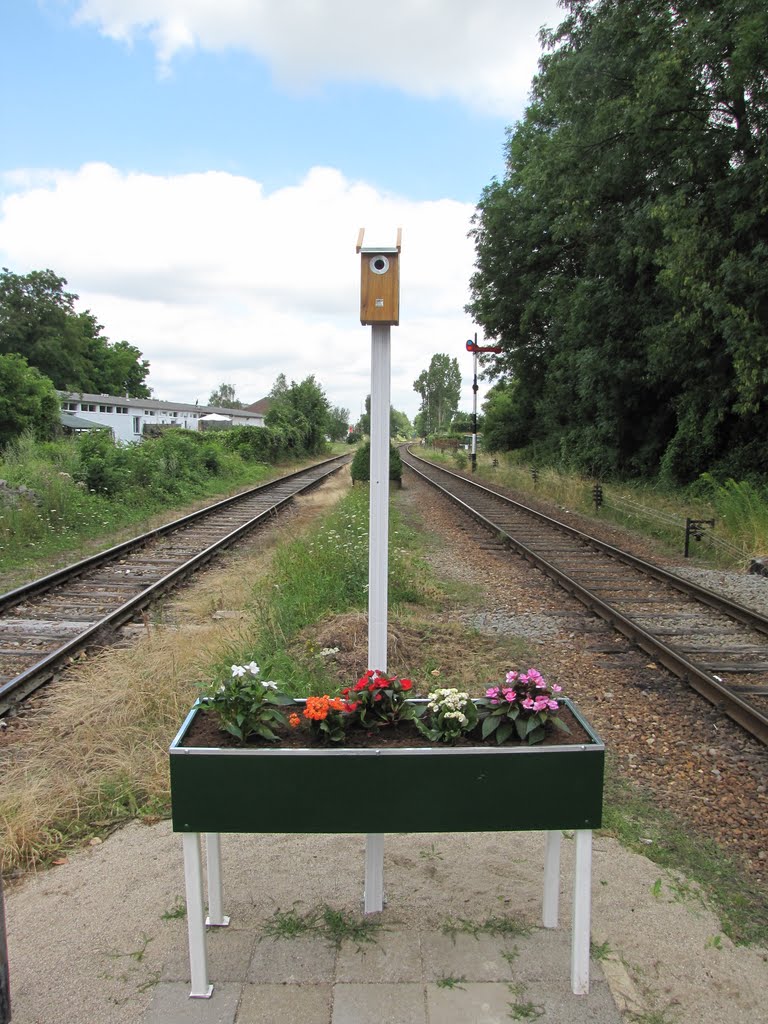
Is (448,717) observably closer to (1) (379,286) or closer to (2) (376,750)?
(2) (376,750)

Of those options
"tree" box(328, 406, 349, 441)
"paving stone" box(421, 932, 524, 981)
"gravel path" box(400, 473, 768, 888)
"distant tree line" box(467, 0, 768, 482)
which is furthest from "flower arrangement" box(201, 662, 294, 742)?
"tree" box(328, 406, 349, 441)

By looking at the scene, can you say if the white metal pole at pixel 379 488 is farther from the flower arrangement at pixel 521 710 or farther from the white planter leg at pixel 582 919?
the white planter leg at pixel 582 919

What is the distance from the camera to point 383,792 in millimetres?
2514

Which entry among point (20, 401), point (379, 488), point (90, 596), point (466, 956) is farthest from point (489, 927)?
point (20, 401)

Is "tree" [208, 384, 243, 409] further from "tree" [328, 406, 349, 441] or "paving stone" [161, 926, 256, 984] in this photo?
"paving stone" [161, 926, 256, 984]

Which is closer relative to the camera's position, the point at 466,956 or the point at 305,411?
the point at 466,956

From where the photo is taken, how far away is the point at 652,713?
523 cm

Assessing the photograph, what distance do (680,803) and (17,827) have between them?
3464 mm

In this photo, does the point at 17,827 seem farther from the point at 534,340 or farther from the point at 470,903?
the point at 534,340

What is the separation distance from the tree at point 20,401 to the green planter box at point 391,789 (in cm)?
3193

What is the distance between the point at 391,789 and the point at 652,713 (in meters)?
3.35

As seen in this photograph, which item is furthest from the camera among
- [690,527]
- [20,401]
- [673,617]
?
[20,401]

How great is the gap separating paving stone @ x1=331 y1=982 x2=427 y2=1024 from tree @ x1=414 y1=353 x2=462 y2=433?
10509 centimetres

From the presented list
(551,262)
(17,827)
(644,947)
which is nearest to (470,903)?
(644,947)
